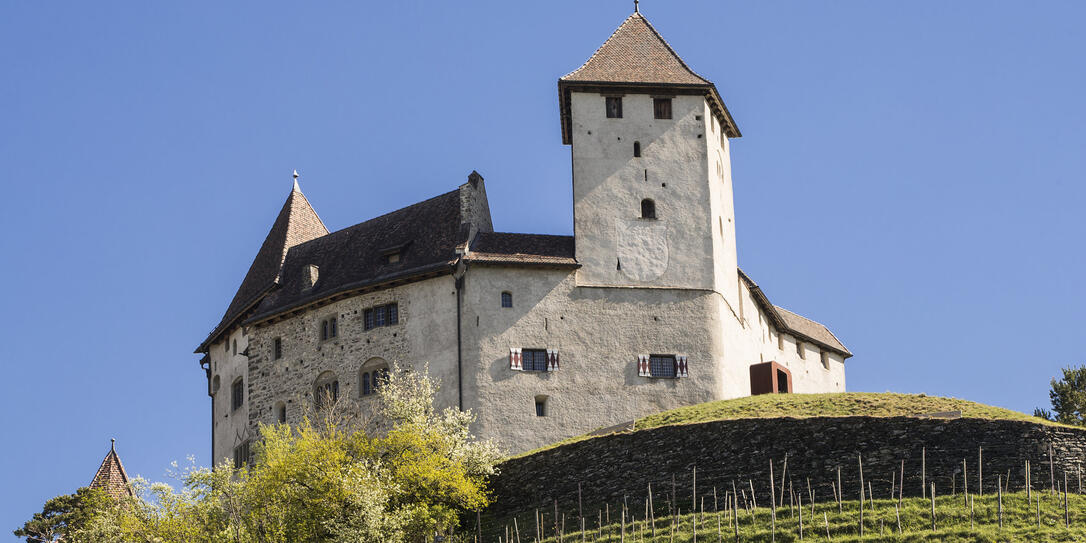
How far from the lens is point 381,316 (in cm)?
6631

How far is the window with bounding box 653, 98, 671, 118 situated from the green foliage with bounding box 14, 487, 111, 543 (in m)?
27.3

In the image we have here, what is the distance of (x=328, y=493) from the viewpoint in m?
53.8

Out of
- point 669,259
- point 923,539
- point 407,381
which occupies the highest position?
point 669,259

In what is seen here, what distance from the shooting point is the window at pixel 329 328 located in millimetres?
67312

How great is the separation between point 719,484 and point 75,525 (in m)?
28.2

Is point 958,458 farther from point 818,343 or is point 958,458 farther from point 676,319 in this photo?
point 818,343

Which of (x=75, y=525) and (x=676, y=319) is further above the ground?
(x=676, y=319)

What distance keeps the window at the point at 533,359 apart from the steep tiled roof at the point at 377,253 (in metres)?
4.55

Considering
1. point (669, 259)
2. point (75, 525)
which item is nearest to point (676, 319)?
point (669, 259)

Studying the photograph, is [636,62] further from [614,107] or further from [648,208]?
[648,208]

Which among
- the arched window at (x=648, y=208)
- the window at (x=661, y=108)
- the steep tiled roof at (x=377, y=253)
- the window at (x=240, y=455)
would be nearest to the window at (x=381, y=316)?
the steep tiled roof at (x=377, y=253)

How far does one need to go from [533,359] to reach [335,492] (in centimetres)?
1255

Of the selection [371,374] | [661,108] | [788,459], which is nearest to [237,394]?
[371,374]

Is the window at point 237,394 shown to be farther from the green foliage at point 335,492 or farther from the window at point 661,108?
the window at point 661,108
